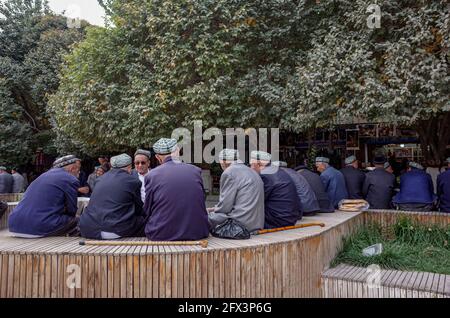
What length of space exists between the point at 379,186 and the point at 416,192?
67cm

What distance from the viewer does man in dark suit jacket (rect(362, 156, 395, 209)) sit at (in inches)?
311

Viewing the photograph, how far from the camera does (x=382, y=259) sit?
5.86m

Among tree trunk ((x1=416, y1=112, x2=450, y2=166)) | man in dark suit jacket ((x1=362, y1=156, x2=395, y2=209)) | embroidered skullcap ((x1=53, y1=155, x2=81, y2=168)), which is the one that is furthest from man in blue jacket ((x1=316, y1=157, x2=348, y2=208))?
embroidered skullcap ((x1=53, y1=155, x2=81, y2=168))

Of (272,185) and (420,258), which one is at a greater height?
(272,185)

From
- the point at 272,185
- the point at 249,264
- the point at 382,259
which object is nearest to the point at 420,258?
the point at 382,259

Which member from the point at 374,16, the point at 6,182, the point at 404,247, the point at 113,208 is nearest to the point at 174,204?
the point at 113,208

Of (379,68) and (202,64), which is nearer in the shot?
(379,68)

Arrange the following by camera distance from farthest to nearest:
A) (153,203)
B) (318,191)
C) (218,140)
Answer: (218,140) < (318,191) < (153,203)

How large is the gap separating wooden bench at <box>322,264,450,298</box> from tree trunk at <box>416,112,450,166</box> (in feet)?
22.4

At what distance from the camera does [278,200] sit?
5594 millimetres

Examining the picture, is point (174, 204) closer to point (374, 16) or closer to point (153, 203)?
point (153, 203)

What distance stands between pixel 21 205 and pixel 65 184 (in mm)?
552

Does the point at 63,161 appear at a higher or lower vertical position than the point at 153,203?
higher
